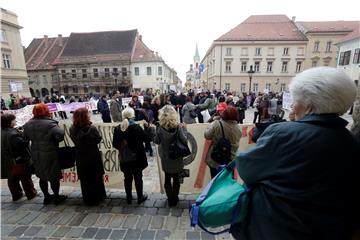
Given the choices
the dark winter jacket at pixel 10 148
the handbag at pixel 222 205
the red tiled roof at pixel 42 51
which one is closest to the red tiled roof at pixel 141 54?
the red tiled roof at pixel 42 51

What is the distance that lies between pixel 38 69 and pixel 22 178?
58.6 meters

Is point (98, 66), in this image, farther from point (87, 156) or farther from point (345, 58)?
point (87, 156)

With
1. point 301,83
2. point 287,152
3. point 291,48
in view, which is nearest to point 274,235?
point 287,152

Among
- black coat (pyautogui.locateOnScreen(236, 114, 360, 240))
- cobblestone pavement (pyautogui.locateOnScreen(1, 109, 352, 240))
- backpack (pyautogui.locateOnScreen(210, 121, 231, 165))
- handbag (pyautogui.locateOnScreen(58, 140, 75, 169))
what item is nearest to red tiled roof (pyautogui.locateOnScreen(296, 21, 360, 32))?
backpack (pyautogui.locateOnScreen(210, 121, 231, 165))

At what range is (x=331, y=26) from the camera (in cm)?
4703

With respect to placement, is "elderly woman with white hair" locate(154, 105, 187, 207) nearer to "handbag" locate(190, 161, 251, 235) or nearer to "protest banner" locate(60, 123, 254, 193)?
"protest banner" locate(60, 123, 254, 193)

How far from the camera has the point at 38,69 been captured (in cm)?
5231

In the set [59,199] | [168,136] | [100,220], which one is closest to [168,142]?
[168,136]

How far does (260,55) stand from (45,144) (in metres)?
49.5

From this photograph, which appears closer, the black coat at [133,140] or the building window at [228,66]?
the black coat at [133,140]

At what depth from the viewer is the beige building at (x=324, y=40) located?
44.9 metres

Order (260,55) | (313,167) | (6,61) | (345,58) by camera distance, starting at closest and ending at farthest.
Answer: (313,167), (345,58), (6,61), (260,55)

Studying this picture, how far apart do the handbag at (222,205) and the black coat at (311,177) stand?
0.56 feet

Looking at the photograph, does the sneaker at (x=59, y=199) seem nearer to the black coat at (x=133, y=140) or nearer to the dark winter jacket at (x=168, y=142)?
the black coat at (x=133, y=140)
